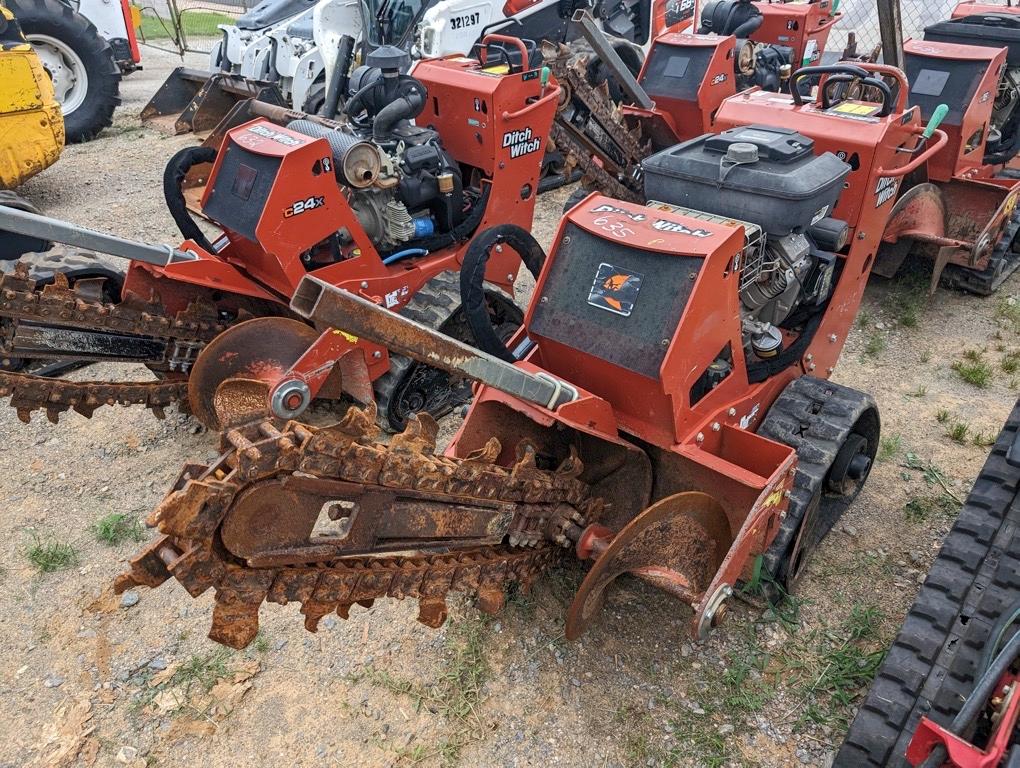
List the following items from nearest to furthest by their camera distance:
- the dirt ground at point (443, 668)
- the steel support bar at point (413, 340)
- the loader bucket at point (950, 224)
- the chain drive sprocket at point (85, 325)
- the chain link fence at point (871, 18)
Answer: the steel support bar at point (413, 340) → the dirt ground at point (443, 668) → the chain drive sprocket at point (85, 325) → the loader bucket at point (950, 224) → the chain link fence at point (871, 18)

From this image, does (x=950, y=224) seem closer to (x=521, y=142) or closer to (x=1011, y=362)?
(x=1011, y=362)

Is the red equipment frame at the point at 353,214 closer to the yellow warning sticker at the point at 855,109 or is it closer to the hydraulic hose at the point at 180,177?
the hydraulic hose at the point at 180,177

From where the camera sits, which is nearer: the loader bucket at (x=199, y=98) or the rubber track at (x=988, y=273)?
the rubber track at (x=988, y=273)

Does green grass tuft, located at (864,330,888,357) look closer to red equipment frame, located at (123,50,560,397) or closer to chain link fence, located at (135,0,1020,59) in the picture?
red equipment frame, located at (123,50,560,397)

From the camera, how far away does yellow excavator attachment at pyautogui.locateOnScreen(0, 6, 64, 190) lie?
24.1ft

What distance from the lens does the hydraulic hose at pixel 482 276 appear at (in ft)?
10.9

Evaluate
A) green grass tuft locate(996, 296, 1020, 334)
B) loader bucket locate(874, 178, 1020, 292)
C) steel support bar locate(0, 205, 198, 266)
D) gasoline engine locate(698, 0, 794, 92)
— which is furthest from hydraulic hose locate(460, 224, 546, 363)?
gasoline engine locate(698, 0, 794, 92)

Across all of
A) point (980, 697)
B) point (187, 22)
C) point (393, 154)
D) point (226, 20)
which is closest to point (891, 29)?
point (393, 154)

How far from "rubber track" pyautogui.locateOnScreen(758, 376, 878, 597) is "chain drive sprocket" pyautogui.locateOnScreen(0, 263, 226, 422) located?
310 cm

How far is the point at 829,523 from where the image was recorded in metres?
3.98

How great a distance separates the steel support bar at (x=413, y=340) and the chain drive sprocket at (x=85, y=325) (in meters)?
2.43

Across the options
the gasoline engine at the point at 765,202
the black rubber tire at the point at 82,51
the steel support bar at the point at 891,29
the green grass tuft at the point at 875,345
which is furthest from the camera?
the black rubber tire at the point at 82,51

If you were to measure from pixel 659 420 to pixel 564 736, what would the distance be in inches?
50.3

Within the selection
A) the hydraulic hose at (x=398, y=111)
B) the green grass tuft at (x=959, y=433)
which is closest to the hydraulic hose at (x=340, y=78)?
the hydraulic hose at (x=398, y=111)
